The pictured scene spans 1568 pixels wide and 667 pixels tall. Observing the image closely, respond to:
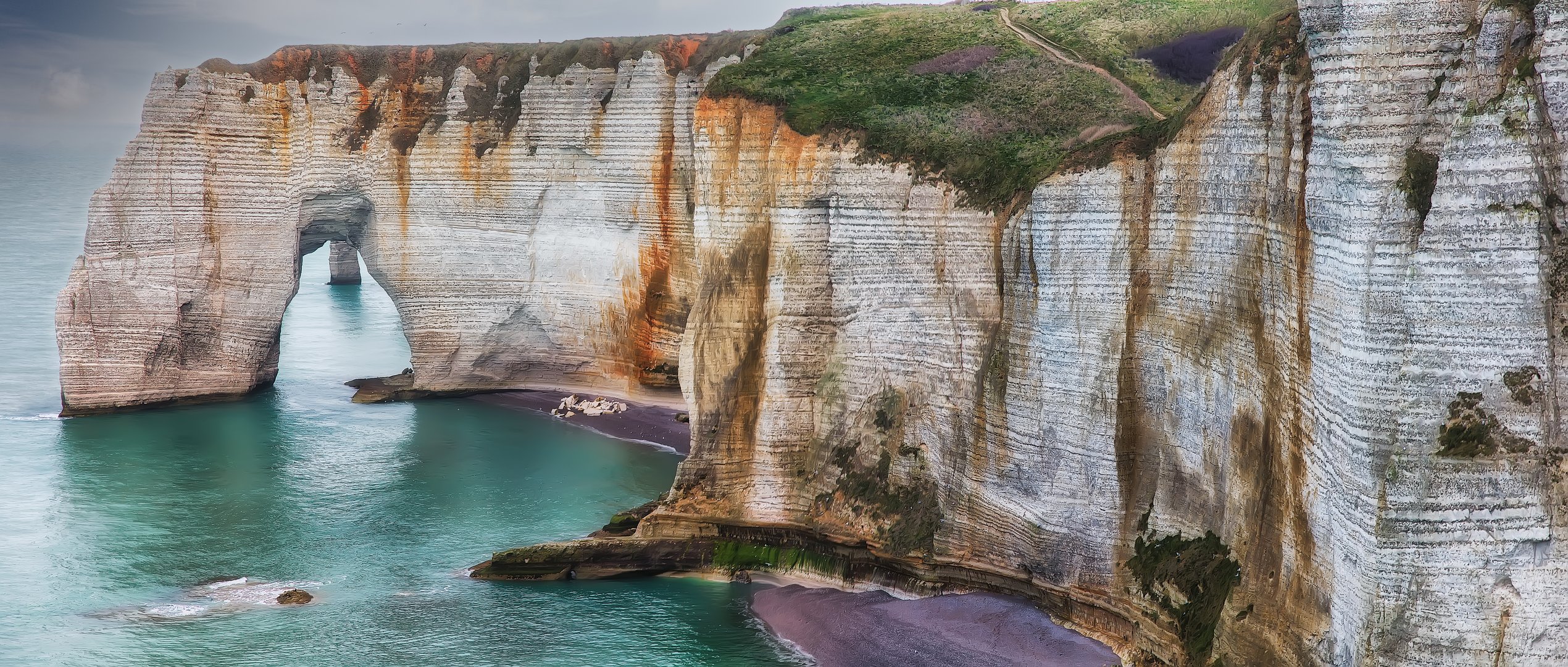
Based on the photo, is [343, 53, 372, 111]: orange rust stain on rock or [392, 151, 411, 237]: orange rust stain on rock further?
[343, 53, 372, 111]: orange rust stain on rock

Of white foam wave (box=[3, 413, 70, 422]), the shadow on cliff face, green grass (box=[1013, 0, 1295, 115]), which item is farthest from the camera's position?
white foam wave (box=[3, 413, 70, 422])

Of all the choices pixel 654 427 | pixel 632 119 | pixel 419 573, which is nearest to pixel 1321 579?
pixel 419 573

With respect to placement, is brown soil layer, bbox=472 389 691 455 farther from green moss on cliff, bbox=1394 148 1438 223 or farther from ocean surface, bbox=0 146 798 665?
green moss on cliff, bbox=1394 148 1438 223

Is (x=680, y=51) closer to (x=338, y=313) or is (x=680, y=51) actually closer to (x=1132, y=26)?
(x=1132, y=26)

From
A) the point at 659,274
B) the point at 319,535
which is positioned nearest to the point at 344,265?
the point at 659,274

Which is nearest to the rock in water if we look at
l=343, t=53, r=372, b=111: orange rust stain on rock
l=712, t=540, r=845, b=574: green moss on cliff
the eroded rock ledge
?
the eroded rock ledge

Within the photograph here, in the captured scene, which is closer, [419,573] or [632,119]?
[419,573]

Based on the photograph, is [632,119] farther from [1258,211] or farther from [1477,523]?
[1477,523]
